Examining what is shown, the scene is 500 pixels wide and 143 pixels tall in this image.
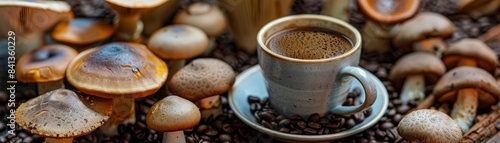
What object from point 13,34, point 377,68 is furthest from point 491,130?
point 13,34

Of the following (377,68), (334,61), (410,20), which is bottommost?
(377,68)

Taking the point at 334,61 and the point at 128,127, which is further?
the point at 128,127

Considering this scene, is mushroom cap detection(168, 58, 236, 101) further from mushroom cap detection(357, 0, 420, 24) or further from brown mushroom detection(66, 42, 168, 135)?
mushroom cap detection(357, 0, 420, 24)

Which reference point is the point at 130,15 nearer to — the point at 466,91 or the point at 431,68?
the point at 431,68

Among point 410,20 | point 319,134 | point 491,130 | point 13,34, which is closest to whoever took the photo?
point 319,134

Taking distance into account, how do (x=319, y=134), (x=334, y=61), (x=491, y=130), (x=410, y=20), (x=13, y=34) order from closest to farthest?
(x=334, y=61)
(x=319, y=134)
(x=491, y=130)
(x=13, y=34)
(x=410, y=20)

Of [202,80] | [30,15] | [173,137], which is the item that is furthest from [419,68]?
[30,15]

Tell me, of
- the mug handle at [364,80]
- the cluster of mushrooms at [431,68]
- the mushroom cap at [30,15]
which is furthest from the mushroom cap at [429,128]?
the mushroom cap at [30,15]

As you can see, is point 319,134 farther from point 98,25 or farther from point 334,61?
point 98,25
